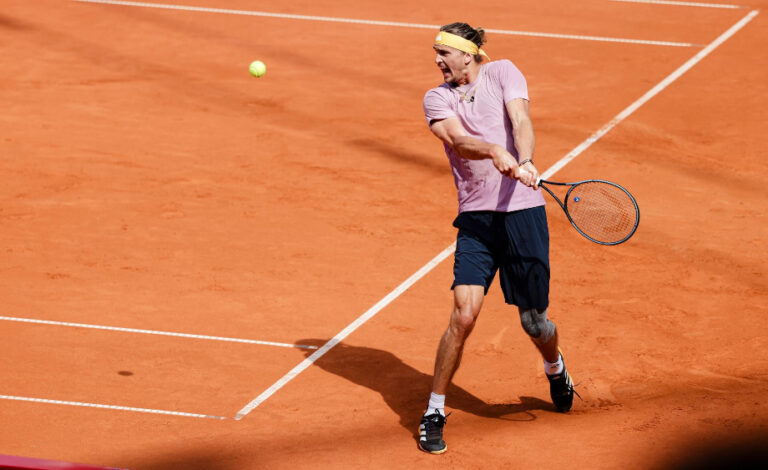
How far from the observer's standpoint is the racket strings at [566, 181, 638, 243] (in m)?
6.96

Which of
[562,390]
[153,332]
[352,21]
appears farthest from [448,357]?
[352,21]

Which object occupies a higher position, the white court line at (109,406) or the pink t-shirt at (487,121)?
the pink t-shirt at (487,121)

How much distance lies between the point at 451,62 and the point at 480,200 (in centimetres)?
79

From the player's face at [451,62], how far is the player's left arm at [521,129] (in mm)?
328

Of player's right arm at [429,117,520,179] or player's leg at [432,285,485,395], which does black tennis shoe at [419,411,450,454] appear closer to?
player's leg at [432,285,485,395]

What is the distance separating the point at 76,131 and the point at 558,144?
18.0 ft

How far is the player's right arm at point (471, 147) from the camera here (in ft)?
20.2

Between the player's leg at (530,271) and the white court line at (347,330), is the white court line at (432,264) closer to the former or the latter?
the white court line at (347,330)

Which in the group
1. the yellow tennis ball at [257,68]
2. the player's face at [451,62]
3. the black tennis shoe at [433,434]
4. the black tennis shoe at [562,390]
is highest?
the yellow tennis ball at [257,68]

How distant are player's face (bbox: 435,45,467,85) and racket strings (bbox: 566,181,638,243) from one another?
1.00 m

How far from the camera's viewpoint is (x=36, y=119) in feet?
46.2

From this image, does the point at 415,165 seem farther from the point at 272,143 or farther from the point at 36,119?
the point at 36,119

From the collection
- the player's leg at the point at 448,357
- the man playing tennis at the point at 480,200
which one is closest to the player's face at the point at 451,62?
the man playing tennis at the point at 480,200

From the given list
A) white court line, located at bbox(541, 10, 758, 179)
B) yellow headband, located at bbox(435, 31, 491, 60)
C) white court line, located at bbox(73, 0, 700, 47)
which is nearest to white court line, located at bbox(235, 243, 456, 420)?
yellow headband, located at bbox(435, 31, 491, 60)
